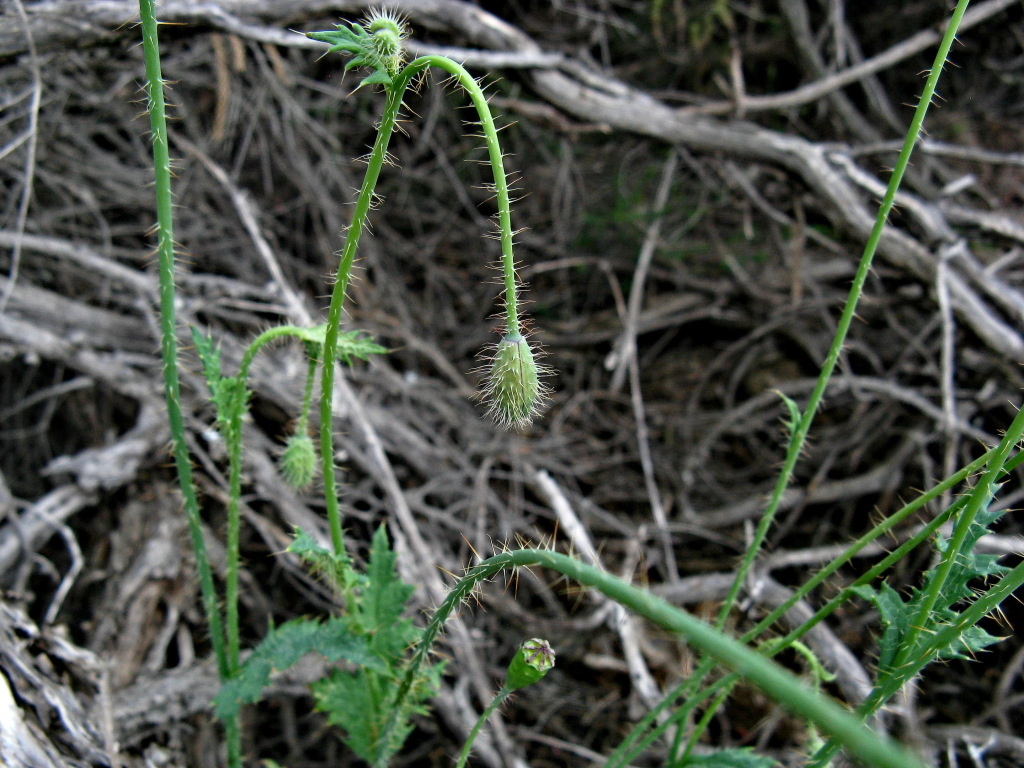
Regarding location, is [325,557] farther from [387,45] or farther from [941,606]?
[941,606]

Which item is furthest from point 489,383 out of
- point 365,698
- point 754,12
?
point 754,12

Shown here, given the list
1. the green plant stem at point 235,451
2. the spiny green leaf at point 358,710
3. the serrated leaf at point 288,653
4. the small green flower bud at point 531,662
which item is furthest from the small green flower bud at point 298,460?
the small green flower bud at point 531,662

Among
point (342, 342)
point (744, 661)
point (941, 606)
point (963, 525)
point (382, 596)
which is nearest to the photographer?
point (744, 661)

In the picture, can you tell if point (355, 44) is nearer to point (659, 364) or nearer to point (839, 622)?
point (839, 622)

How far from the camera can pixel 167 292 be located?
3.85 feet

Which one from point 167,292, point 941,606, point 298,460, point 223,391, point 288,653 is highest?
point 167,292

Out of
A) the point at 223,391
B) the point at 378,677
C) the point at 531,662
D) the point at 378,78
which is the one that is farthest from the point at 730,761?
the point at 378,78

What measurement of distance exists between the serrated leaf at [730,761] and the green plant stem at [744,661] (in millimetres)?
577

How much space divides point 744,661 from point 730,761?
802 mm

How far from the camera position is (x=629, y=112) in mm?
2348

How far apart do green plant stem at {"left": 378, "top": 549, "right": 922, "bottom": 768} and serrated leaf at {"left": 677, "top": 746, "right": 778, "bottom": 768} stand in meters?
0.58

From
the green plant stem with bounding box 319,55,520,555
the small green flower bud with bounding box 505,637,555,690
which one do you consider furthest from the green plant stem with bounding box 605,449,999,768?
the green plant stem with bounding box 319,55,520,555

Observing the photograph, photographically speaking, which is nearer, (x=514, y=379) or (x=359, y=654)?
(x=514, y=379)

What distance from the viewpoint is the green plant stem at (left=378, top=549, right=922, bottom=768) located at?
45 cm
